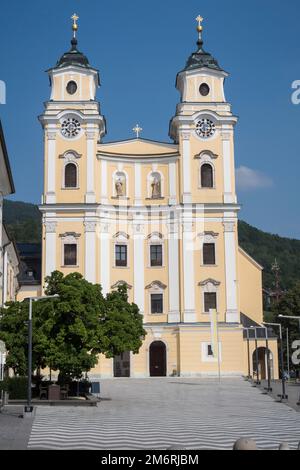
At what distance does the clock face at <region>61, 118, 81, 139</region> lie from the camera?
2237 inches

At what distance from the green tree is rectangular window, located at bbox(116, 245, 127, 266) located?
21.6 meters

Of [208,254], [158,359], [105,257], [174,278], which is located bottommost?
[158,359]

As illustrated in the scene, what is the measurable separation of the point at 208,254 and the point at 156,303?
567cm

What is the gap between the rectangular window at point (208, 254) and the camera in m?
56.1

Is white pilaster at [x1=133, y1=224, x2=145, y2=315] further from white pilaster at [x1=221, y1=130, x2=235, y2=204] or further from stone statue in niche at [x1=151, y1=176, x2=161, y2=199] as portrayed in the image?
white pilaster at [x1=221, y1=130, x2=235, y2=204]

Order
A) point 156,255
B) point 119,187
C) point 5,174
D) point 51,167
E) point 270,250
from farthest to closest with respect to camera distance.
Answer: point 270,250 → point 119,187 → point 156,255 → point 51,167 → point 5,174

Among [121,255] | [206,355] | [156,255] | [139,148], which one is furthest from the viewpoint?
[139,148]

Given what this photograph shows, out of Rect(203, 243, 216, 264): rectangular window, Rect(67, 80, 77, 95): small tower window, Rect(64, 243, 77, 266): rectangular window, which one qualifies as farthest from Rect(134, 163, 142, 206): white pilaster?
Rect(67, 80, 77, 95): small tower window

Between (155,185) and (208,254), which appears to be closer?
(208,254)

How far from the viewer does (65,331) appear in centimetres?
3241

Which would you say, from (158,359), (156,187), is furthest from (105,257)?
(158,359)

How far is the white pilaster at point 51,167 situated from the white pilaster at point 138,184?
666 centimetres

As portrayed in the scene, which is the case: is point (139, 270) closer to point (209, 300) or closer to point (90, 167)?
point (209, 300)

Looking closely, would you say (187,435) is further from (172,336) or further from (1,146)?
(172,336)
